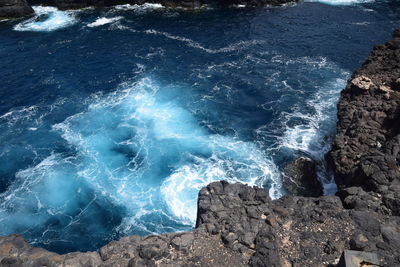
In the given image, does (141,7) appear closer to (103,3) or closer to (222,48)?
(103,3)

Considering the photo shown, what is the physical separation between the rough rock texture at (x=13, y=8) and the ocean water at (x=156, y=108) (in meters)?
2.89

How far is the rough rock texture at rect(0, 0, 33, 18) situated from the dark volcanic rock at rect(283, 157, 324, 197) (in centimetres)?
6347

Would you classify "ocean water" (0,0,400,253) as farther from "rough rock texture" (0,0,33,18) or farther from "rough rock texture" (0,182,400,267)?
"rough rock texture" (0,182,400,267)

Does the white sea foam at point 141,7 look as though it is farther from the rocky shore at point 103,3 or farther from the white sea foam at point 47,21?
the white sea foam at point 47,21

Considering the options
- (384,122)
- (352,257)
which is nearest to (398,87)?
(384,122)

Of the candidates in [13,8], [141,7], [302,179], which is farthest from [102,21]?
[302,179]

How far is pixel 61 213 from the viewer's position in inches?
1184

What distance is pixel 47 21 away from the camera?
66875 mm

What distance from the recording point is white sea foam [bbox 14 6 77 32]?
210 feet

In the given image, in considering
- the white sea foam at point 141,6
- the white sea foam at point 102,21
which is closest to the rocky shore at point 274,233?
the white sea foam at point 102,21

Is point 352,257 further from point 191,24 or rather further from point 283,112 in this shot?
point 191,24

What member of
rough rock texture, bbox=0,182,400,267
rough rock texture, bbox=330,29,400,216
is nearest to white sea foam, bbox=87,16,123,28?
rough rock texture, bbox=330,29,400,216

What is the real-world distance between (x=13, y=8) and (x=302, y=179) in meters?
66.1

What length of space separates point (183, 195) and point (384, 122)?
1836 centimetres
